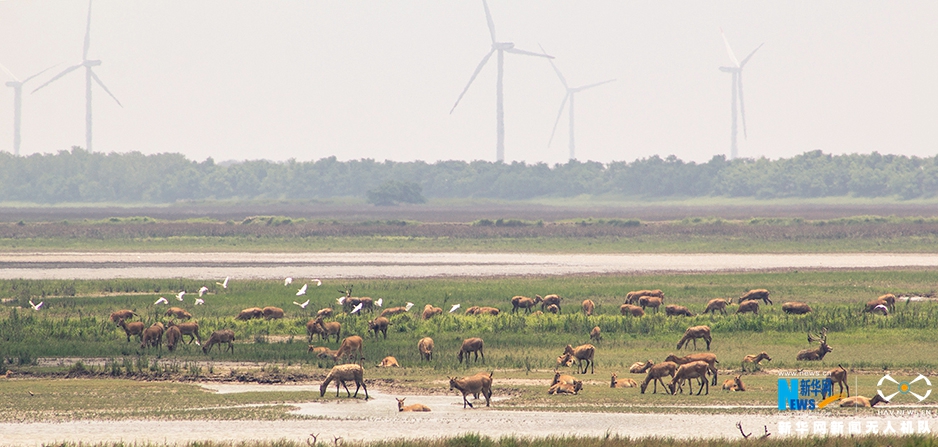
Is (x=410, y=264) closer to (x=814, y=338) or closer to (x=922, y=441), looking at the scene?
(x=814, y=338)

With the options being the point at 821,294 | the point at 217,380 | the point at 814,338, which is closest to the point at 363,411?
the point at 217,380

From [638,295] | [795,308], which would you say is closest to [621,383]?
[795,308]

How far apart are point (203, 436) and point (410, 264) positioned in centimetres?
4873

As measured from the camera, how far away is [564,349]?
37625mm

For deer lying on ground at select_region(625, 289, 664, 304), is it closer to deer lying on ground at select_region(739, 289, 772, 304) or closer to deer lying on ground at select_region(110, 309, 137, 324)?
deer lying on ground at select_region(739, 289, 772, 304)

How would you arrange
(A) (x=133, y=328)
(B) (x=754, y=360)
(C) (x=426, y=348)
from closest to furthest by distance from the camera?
(B) (x=754, y=360) → (C) (x=426, y=348) → (A) (x=133, y=328)

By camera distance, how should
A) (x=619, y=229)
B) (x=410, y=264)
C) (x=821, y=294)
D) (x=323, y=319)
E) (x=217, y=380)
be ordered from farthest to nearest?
1. (x=619, y=229)
2. (x=410, y=264)
3. (x=821, y=294)
4. (x=323, y=319)
5. (x=217, y=380)

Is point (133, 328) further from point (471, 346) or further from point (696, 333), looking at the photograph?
point (696, 333)

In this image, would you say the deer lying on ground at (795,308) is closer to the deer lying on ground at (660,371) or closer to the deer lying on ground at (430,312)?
the deer lying on ground at (430,312)

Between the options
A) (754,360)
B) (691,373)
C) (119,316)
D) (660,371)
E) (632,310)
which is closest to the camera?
(691,373)

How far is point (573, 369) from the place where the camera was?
34.0m

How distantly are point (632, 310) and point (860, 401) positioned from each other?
649 inches

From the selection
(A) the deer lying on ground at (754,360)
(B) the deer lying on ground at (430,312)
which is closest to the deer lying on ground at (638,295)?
(B) the deer lying on ground at (430,312)

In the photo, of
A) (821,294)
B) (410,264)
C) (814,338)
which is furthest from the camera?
(410,264)
